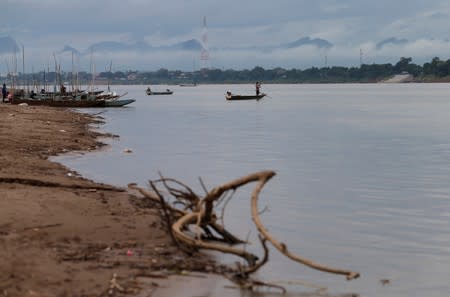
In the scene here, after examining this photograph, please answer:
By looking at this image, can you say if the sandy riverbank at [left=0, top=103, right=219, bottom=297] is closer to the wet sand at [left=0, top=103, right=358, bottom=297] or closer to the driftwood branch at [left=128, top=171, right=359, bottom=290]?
the wet sand at [left=0, top=103, right=358, bottom=297]

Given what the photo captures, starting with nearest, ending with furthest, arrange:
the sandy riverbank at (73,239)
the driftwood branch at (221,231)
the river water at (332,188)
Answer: the sandy riverbank at (73,239) → the driftwood branch at (221,231) → the river water at (332,188)

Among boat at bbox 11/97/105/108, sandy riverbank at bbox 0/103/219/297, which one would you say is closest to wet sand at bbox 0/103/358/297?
sandy riverbank at bbox 0/103/219/297

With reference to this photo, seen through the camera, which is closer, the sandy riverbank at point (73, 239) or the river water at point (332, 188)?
the sandy riverbank at point (73, 239)

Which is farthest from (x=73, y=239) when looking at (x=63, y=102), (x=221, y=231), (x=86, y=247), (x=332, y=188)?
(x=63, y=102)

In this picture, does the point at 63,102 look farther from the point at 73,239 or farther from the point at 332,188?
the point at 73,239

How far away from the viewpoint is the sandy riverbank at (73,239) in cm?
892

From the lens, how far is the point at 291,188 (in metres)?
20.4

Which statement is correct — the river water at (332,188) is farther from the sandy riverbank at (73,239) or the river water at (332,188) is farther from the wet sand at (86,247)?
the sandy riverbank at (73,239)

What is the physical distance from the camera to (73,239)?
1121 centimetres

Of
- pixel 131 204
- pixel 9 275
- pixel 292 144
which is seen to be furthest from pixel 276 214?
pixel 292 144

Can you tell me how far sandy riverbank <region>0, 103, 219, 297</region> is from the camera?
8922 millimetres

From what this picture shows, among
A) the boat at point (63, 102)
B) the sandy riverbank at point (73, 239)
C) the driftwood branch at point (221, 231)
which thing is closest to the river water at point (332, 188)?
the driftwood branch at point (221, 231)

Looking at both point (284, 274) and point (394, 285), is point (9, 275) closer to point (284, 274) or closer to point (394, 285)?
point (284, 274)

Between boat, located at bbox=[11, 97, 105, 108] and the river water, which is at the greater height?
boat, located at bbox=[11, 97, 105, 108]
